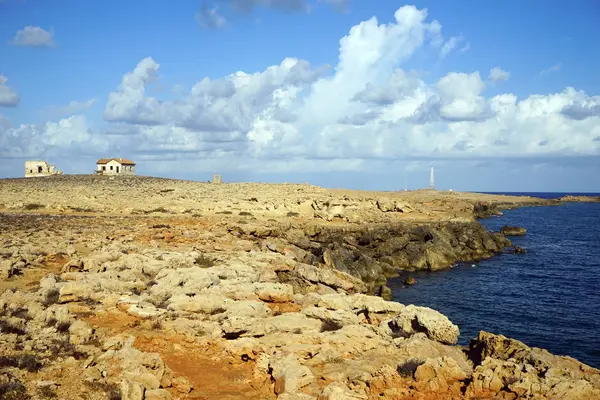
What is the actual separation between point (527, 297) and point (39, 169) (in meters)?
100.0

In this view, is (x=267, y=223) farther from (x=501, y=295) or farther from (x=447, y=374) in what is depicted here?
(x=447, y=374)

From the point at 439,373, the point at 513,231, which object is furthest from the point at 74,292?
the point at 513,231

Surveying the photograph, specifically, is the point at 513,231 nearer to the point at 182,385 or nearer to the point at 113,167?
the point at 182,385

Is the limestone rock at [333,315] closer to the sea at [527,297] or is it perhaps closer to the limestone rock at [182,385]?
the limestone rock at [182,385]

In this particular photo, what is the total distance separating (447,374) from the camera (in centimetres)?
1418

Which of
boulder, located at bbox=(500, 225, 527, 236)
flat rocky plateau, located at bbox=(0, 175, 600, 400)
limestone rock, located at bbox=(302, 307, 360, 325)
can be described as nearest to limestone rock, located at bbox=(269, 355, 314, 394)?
flat rocky plateau, located at bbox=(0, 175, 600, 400)

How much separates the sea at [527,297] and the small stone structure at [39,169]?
282 feet

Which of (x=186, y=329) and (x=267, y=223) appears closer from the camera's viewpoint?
(x=186, y=329)

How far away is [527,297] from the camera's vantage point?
3716 cm

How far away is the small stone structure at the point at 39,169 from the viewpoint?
328 ft

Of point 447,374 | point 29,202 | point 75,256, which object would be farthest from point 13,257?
point 29,202

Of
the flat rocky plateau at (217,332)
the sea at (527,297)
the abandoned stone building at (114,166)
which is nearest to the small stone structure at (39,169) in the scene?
the abandoned stone building at (114,166)

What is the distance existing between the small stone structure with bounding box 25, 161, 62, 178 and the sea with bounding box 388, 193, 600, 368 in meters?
85.9

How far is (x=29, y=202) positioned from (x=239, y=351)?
5139cm
